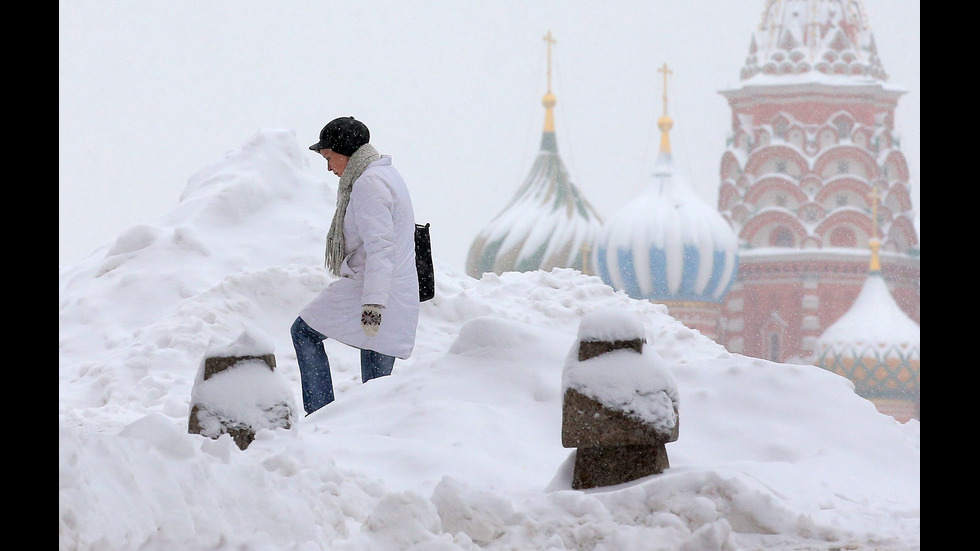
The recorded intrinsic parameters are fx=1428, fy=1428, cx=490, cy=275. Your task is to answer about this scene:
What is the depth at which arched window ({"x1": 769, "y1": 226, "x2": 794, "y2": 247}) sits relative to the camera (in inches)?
1763

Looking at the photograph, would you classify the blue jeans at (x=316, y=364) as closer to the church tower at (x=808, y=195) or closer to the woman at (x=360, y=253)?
the woman at (x=360, y=253)

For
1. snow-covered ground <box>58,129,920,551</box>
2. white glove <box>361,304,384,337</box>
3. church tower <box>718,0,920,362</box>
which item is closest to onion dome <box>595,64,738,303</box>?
church tower <box>718,0,920,362</box>

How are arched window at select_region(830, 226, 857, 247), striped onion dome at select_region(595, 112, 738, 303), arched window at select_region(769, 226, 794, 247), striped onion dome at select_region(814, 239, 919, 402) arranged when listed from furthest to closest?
arched window at select_region(769, 226, 794, 247), arched window at select_region(830, 226, 857, 247), striped onion dome at select_region(595, 112, 738, 303), striped onion dome at select_region(814, 239, 919, 402)

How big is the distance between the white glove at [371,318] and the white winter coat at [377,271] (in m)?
0.03

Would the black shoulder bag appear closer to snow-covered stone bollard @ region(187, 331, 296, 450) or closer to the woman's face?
the woman's face

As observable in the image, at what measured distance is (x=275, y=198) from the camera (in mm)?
11016

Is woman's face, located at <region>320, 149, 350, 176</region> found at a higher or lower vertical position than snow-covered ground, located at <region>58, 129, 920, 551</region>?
higher

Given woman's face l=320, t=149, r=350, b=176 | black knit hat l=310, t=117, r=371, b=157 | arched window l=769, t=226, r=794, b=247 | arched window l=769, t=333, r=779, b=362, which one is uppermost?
black knit hat l=310, t=117, r=371, b=157

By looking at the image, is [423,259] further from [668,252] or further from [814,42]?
[814,42]

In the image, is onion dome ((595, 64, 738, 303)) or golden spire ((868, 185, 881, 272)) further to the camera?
golden spire ((868, 185, 881, 272))

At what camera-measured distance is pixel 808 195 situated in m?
44.8

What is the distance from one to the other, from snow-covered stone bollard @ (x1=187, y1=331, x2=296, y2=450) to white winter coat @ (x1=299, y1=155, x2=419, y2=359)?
2.81 ft

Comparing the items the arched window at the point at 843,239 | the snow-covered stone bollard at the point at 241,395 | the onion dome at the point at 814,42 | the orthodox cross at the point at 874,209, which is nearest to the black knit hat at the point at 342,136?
the snow-covered stone bollard at the point at 241,395
